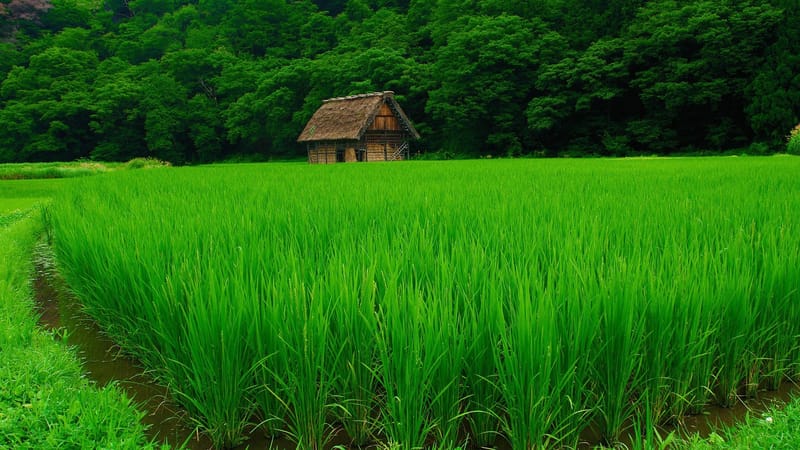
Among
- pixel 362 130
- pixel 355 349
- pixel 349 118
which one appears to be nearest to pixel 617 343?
pixel 355 349

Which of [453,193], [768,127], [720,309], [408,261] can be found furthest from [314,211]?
[768,127]

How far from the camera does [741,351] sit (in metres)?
2.05

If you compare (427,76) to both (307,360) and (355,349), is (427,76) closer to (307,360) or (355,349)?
(355,349)

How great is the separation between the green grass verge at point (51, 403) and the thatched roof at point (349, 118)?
79.0 ft

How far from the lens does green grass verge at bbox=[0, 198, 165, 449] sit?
1633 mm

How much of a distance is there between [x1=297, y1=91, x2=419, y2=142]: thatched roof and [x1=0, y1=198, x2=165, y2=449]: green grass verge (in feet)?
79.0

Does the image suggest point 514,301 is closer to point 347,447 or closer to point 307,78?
point 347,447

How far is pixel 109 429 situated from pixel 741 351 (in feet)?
7.46

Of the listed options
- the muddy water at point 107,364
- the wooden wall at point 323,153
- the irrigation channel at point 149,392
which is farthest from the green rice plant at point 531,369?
the wooden wall at point 323,153

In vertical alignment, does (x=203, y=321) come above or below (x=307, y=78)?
below

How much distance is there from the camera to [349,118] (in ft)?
90.6

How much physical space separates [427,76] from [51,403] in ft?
108

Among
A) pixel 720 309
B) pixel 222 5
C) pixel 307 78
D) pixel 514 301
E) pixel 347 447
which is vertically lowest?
pixel 347 447

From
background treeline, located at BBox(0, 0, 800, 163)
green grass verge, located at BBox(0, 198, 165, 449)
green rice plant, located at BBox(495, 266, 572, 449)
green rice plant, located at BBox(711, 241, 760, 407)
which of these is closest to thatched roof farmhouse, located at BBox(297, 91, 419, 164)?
background treeline, located at BBox(0, 0, 800, 163)
